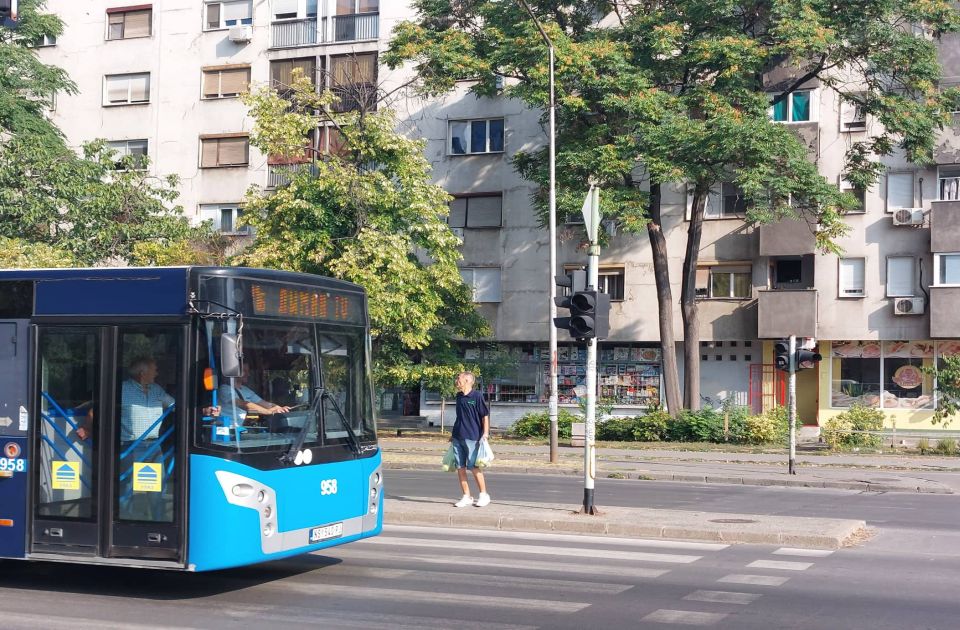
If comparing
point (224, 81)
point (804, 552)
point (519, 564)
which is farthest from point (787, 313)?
point (519, 564)

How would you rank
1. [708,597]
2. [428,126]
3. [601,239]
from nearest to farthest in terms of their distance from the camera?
[708,597]
[601,239]
[428,126]

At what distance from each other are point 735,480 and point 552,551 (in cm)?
1104

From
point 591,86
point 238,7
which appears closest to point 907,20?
point 591,86

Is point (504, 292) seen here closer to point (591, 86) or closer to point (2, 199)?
point (591, 86)

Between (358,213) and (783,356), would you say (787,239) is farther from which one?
(783,356)

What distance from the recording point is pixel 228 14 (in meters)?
45.1

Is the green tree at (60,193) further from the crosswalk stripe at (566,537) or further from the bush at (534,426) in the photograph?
the crosswalk stripe at (566,537)

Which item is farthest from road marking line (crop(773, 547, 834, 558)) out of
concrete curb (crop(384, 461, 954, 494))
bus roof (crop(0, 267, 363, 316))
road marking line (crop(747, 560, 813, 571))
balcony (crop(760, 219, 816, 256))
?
balcony (crop(760, 219, 816, 256))

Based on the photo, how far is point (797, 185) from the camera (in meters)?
31.0

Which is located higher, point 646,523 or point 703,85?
point 703,85

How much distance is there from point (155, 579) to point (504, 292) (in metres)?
A: 31.3

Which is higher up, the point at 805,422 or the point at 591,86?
the point at 591,86

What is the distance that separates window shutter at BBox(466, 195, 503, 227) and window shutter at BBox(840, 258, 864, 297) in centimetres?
1199

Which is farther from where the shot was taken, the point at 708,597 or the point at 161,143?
the point at 161,143
